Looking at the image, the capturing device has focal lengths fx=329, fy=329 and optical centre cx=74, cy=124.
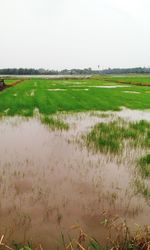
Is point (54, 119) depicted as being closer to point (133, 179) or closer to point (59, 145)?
point (59, 145)

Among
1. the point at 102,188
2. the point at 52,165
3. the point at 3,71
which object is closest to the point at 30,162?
the point at 52,165

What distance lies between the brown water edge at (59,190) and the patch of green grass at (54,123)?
101 inches

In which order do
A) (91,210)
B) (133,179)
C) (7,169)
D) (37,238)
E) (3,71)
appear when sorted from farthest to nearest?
(3,71) → (7,169) → (133,179) → (91,210) → (37,238)

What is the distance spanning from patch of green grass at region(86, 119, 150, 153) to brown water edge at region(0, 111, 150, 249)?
545mm

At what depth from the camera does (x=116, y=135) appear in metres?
11.1

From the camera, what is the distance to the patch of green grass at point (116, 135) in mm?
9547

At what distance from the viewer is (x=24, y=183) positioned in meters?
6.26

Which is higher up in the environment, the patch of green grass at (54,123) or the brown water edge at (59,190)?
the patch of green grass at (54,123)

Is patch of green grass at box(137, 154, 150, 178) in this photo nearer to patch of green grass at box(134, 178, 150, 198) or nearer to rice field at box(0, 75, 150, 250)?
rice field at box(0, 75, 150, 250)

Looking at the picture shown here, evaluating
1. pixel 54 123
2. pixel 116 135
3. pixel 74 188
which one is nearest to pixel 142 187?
pixel 74 188

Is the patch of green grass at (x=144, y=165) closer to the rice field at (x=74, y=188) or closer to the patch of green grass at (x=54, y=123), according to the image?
the rice field at (x=74, y=188)

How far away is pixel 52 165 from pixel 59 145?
2.10 metres

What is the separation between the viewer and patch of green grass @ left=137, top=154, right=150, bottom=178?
7098mm

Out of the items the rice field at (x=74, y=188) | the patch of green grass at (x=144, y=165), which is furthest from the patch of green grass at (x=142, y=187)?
the patch of green grass at (x=144, y=165)
